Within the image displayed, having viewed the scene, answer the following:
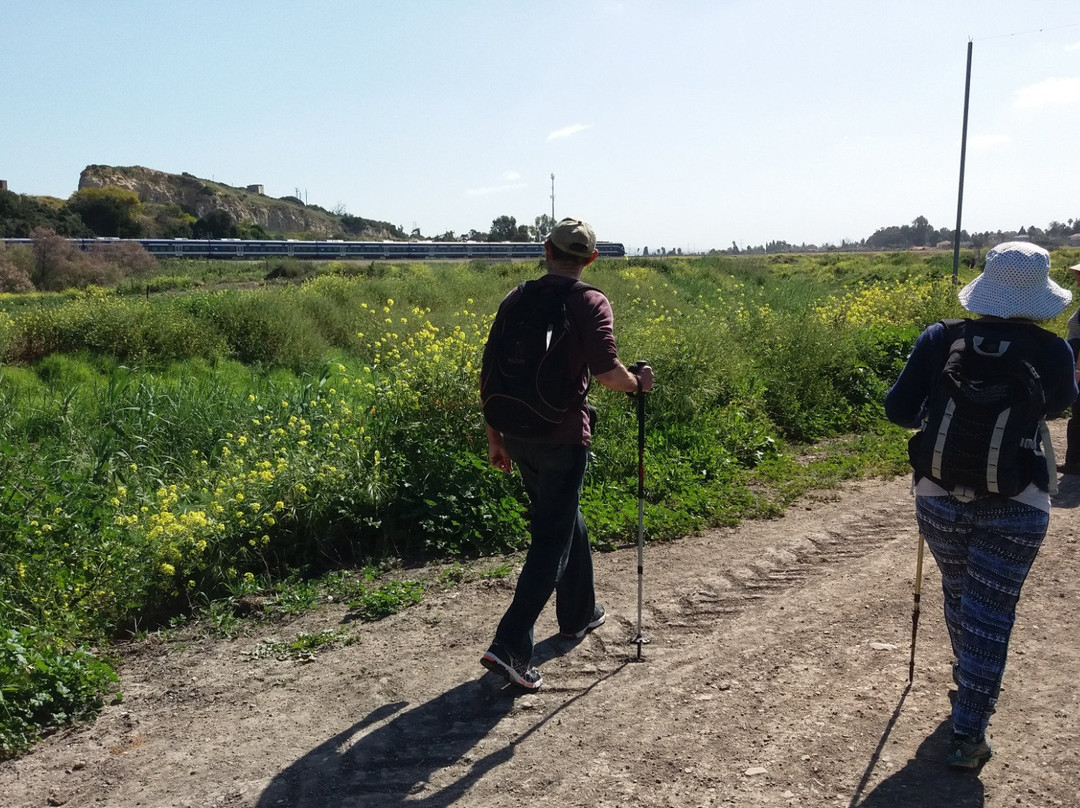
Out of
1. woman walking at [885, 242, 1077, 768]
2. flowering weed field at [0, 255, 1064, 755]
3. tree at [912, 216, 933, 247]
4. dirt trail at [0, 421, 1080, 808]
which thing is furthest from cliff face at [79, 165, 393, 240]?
woman walking at [885, 242, 1077, 768]

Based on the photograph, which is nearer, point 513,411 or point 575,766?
point 575,766

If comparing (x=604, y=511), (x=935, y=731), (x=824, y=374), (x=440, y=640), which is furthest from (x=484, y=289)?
(x=935, y=731)

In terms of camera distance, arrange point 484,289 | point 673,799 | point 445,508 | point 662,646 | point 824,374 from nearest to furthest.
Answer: point 673,799, point 662,646, point 445,508, point 824,374, point 484,289

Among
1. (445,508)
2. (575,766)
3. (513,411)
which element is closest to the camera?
(575,766)

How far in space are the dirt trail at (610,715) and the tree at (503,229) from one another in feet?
224

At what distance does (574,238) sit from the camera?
4.05m

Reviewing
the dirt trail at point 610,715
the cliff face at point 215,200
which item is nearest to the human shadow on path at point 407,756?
the dirt trail at point 610,715

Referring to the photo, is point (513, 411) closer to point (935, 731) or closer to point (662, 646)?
point (662, 646)

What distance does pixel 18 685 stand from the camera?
4164 millimetres

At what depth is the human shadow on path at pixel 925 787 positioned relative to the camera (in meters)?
3.30

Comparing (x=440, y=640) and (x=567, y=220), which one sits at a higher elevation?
(x=567, y=220)

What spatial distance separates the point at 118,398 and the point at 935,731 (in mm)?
8642

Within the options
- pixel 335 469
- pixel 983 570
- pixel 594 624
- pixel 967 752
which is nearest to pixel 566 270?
pixel 594 624

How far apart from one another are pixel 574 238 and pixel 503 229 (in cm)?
7576
